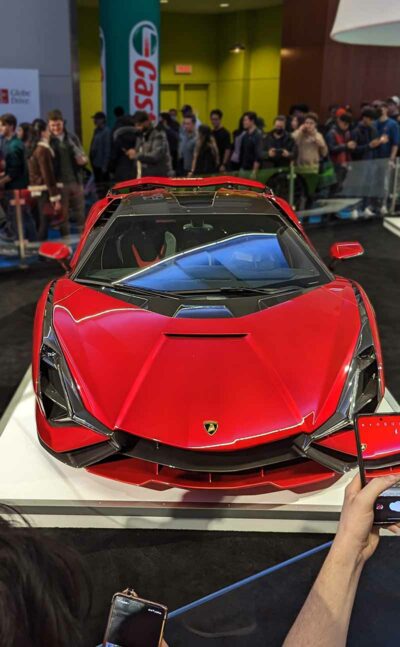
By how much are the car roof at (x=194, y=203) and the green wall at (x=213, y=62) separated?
16.0 m

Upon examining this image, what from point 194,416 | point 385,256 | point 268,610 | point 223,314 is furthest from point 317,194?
point 268,610

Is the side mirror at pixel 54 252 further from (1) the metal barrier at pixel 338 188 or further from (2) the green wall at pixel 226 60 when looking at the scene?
(2) the green wall at pixel 226 60

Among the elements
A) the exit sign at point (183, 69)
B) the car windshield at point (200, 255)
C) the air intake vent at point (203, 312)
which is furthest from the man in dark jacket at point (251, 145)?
the exit sign at point (183, 69)

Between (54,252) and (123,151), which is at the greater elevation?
(123,151)

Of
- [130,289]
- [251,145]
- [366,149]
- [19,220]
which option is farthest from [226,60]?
[130,289]

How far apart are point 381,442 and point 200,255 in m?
2.10

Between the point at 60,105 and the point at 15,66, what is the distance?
92 cm

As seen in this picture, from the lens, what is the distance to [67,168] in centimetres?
740

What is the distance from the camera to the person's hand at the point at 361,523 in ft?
3.90

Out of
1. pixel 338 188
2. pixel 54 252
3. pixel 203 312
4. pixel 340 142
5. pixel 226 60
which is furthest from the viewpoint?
pixel 226 60

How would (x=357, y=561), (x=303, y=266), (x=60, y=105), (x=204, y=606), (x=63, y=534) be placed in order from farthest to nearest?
(x=60, y=105)
(x=303, y=266)
(x=63, y=534)
(x=204, y=606)
(x=357, y=561)

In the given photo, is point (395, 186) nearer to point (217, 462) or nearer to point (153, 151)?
point (153, 151)

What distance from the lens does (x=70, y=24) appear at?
393 inches

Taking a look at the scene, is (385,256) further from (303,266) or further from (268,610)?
(268,610)
